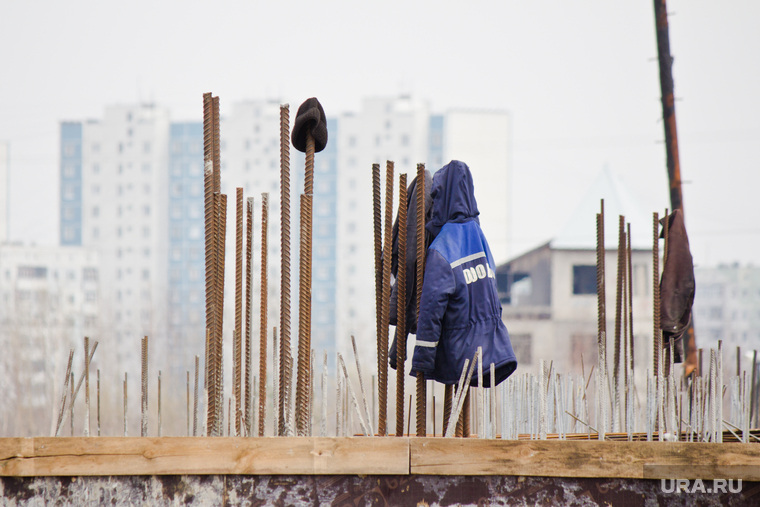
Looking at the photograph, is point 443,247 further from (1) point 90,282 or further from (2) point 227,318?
(1) point 90,282

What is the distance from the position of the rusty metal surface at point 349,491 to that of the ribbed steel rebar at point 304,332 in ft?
1.36

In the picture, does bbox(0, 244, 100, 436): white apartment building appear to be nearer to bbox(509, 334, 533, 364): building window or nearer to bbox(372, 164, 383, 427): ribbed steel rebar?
bbox(509, 334, 533, 364): building window

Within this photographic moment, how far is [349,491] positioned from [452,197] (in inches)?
61.5

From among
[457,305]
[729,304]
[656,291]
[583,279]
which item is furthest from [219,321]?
[729,304]

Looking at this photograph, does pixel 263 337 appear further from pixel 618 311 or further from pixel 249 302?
pixel 618 311

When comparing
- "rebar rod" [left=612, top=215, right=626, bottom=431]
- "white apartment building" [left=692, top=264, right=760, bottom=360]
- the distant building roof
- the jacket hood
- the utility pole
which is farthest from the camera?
"white apartment building" [left=692, top=264, right=760, bottom=360]

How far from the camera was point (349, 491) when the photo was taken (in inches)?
144

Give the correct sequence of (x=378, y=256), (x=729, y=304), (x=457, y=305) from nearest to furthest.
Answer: (x=457, y=305) → (x=378, y=256) → (x=729, y=304)

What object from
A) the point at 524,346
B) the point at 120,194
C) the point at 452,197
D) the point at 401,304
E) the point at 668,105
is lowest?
the point at 524,346

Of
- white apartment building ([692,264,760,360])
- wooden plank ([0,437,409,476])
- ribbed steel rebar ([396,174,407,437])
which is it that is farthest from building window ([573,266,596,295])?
wooden plank ([0,437,409,476])

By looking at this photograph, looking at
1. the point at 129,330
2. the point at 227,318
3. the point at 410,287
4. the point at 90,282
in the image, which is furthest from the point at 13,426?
the point at 410,287

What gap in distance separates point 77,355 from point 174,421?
34.4ft

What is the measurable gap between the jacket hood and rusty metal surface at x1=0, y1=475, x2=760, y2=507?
4.37ft

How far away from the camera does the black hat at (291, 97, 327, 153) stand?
4.11 metres
